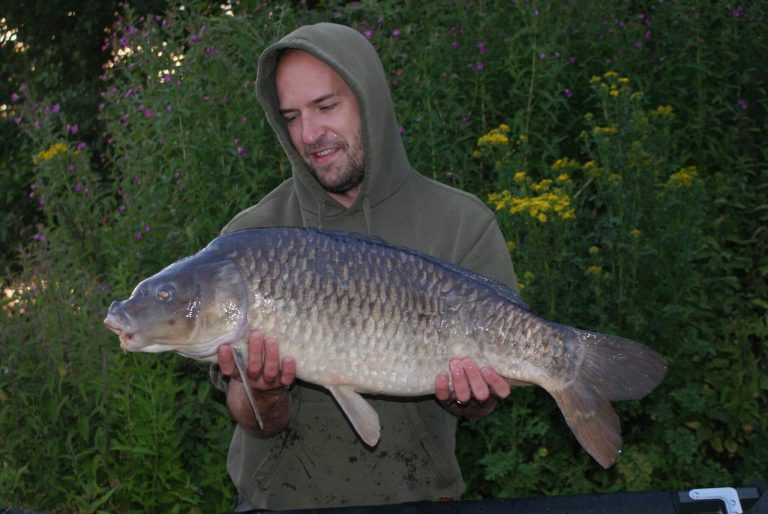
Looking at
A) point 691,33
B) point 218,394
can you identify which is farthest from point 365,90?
point 691,33

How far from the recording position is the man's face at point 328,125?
2.46 meters

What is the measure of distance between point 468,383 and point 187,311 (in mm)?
595

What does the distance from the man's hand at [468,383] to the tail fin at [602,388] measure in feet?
0.46

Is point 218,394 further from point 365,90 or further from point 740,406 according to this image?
point 740,406

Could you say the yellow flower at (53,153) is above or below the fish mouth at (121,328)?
below

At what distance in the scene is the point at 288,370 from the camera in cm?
204

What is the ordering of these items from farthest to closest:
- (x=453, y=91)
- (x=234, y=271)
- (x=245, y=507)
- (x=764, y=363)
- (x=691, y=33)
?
1. (x=691, y=33)
2. (x=453, y=91)
3. (x=764, y=363)
4. (x=245, y=507)
5. (x=234, y=271)

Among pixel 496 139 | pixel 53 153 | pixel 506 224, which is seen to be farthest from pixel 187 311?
pixel 53 153

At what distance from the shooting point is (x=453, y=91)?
4.10m

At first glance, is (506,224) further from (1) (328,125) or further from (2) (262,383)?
(2) (262,383)

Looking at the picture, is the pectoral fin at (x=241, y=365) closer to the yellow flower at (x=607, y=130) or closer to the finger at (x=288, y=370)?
the finger at (x=288, y=370)

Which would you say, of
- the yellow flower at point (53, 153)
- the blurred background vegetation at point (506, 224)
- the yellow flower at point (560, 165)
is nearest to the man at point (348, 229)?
the blurred background vegetation at point (506, 224)

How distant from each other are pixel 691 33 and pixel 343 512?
3.56 meters

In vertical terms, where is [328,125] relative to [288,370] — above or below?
above
